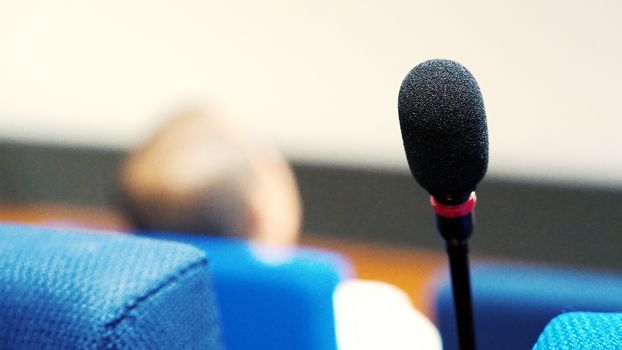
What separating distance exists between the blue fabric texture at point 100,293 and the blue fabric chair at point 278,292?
1.44 ft

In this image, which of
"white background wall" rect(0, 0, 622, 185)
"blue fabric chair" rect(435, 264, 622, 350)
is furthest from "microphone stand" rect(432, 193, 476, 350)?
"white background wall" rect(0, 0, 622, 185)

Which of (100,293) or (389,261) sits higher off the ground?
(100,293)

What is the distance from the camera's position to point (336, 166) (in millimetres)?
2443

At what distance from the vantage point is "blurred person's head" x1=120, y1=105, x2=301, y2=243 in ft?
3.85

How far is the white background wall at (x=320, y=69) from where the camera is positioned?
6.92ft

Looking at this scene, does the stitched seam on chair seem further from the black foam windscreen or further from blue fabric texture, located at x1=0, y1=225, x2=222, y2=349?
the black foam windscreen

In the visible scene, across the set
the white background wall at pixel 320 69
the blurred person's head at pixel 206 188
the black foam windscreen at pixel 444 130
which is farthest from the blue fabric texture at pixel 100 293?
the white background wall at pixel 320 69

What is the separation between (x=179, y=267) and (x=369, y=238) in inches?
78.4

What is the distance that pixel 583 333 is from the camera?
0.45 m

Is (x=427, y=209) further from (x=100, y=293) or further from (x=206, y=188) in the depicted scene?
(x=100, y=293)

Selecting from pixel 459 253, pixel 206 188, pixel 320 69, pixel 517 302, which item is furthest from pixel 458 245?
pixel 320 69

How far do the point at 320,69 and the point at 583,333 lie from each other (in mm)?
1954

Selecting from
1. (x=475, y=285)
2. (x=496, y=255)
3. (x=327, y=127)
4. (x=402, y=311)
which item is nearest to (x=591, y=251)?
(x=496, y=255)

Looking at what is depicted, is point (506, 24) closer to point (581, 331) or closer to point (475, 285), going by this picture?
point (475, 285)
